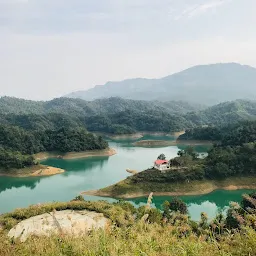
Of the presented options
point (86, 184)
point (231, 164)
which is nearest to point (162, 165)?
point (231, 164)

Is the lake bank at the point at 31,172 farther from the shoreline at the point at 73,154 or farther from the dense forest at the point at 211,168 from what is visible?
the dense forest at the point at 211,168

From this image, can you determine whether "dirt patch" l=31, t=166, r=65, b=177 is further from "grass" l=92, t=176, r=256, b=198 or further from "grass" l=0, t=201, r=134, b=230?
"grass" l=0, t=201, r=134, b=230

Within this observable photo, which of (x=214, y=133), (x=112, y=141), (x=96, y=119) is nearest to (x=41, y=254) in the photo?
(x=214, y=133)

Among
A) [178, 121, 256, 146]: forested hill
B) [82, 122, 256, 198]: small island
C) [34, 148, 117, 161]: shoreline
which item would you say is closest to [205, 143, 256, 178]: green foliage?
[82, 122, 256, 198]: small island

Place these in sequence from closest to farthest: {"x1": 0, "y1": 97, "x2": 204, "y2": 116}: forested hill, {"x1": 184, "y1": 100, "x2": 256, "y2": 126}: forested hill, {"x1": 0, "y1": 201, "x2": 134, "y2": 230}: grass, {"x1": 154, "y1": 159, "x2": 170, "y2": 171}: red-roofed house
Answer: {"x1": 0, "y1": 201, "x2": 134, "y2": 230}: grass
{"x1": 154, "y1": 159, "x2": 170, "y2": 171}: red-roofed house
{"x1": 184, "y1": 100, "x2": 256, "y2": 126}: forested hill
{"x1": 0, "y1": 97, "x2": 204, "y2": 116}: forested hill

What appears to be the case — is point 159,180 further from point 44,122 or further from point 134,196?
point 44,122

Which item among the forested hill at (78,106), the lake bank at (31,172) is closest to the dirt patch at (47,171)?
the lake bank at (31,172)
